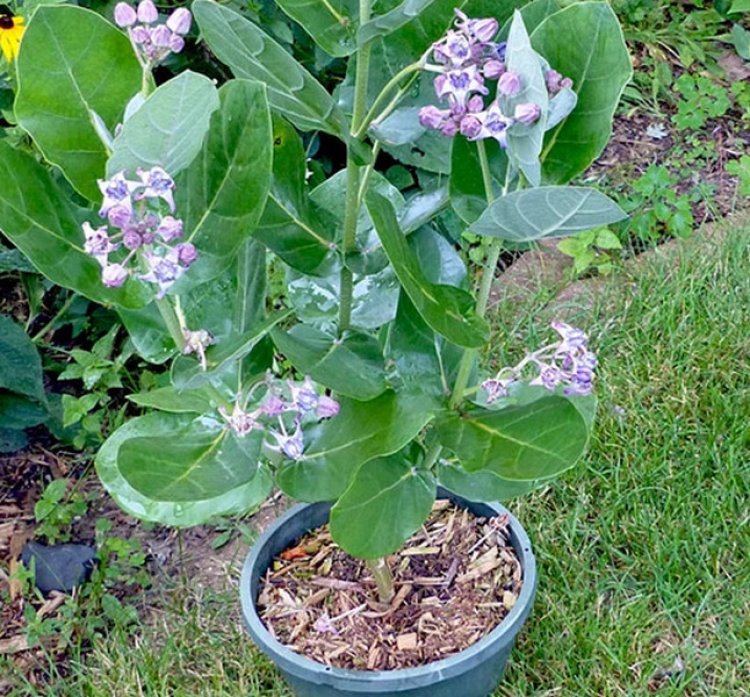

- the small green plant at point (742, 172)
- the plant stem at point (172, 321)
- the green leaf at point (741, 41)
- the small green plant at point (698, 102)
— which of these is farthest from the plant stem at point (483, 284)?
the green leaf at point (741, 41)

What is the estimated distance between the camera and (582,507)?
2260 millimetres

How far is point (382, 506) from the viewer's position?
4.42 ft

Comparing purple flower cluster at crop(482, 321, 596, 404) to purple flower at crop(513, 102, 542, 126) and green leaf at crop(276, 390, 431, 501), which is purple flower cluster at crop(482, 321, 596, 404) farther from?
purple flower at crop(513, 102, 542, 126)

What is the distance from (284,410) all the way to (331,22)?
410 millimetres

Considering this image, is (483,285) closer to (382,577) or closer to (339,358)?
(339,358)

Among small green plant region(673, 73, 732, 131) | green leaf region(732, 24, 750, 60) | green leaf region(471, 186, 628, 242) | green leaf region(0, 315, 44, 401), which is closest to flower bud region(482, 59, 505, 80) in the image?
green leaf region(471, 186, 628, 242)

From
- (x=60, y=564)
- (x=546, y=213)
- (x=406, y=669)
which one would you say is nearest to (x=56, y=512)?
(x=60, y=564)

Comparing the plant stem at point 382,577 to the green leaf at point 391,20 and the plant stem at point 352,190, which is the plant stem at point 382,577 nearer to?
the plant stem at point 352,190

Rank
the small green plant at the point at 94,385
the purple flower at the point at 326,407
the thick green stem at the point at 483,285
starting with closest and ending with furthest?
the thick green stem at the point at 483,285 → the purple flower at the point at 326,407 → the small green plant at the point at 94,385

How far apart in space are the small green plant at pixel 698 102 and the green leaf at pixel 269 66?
2512mm

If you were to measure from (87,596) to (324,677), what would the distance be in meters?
0.80

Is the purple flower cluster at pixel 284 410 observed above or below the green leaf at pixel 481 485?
above

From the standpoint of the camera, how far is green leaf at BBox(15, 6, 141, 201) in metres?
1.03

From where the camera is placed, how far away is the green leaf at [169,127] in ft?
3.05
